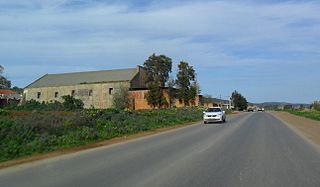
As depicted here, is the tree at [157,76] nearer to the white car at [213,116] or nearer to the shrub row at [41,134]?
the white car at [213,116]

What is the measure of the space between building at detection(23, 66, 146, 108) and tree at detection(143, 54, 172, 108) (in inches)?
276

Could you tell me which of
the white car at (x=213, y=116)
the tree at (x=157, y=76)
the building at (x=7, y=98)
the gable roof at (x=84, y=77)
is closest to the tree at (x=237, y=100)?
the gable roof at (x=84, y=77)

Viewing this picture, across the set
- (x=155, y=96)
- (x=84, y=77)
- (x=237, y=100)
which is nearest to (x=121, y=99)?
(x=155, y=96)

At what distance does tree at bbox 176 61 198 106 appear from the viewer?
96.8 metres

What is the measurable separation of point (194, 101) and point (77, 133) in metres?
78.6

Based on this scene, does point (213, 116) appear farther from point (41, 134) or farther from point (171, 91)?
point (171, 91)

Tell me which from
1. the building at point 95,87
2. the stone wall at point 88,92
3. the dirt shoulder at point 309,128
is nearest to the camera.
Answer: the dirt shoulder at point 309,128

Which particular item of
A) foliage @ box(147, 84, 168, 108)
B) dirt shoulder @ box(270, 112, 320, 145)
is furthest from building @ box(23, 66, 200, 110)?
dirt shoulder @ box(270, 112, 320, 145)

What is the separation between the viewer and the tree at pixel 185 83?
96.8 metres

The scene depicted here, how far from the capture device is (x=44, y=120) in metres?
23.6

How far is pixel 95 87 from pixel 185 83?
22.6 metres

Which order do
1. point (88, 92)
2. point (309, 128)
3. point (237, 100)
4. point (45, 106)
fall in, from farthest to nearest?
point (237, 100) < point (88, 92) < point (45, 106) < point (309, 128)

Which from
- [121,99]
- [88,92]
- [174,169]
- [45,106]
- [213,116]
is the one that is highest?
[88,92]

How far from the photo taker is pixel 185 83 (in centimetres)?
9719
